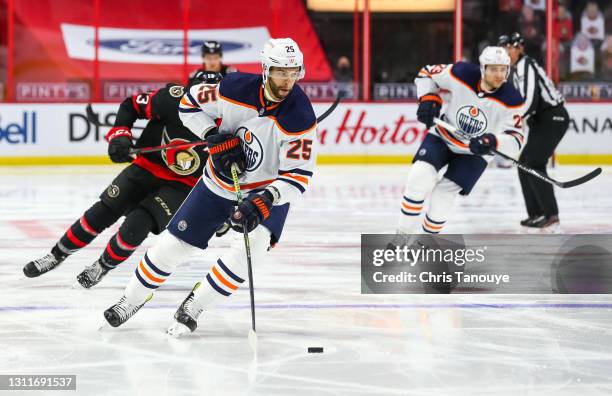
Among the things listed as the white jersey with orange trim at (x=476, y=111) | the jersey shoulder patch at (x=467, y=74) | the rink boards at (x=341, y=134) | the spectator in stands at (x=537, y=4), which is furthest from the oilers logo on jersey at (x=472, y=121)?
the spectator in stands at (x=537, y=4)

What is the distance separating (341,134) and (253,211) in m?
8.43

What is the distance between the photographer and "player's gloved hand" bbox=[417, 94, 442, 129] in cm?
630

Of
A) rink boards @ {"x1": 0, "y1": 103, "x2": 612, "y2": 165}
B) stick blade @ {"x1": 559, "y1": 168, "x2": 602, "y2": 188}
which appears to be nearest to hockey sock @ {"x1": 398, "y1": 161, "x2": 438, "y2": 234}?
stick blade @ {"x1": 559, "y1": 168, "x2": 602, "y2": 188}

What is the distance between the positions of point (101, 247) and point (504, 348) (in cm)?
305

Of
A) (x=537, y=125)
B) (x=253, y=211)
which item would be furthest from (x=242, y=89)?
(x=537, y=125)

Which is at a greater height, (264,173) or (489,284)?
(264,173)

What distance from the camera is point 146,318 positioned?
14.6 feet

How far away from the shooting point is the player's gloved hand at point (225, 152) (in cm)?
406

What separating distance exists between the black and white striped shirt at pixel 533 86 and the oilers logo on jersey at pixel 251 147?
3.75 metres

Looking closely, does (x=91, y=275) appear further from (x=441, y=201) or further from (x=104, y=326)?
(x=441, y=201)

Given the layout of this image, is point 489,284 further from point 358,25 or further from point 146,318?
point 358,25

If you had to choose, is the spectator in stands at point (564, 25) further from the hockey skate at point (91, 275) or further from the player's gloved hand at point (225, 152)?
the player's gloved hand at point (225, 152)

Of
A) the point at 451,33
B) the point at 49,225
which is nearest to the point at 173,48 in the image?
the point at 451,33

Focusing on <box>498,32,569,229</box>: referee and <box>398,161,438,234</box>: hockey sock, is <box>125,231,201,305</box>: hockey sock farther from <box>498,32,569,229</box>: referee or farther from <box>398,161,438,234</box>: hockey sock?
<box>498,32,569,229</box>: referee
